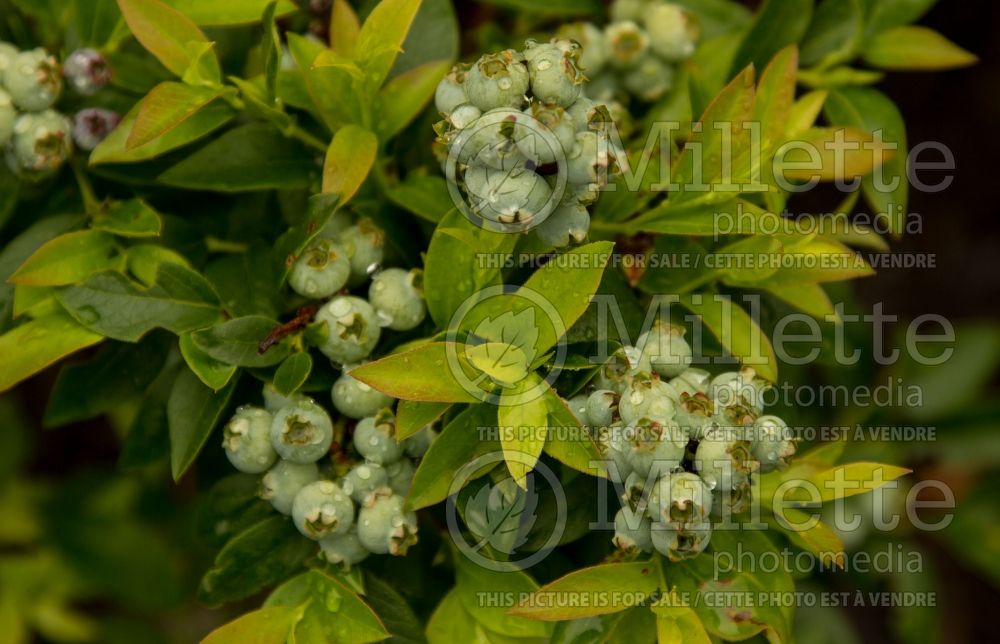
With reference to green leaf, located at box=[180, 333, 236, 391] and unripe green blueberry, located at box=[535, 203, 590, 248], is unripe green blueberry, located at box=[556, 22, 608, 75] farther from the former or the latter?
green leaf, located at box=[180, 333, 236, 391]

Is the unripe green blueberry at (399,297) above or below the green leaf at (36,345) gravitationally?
above

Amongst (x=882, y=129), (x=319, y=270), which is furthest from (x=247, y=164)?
(x=882, y=129)

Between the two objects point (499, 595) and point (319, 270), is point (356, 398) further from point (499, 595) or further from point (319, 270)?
point (499, 595)

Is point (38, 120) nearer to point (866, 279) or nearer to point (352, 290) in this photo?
point (352, 290)

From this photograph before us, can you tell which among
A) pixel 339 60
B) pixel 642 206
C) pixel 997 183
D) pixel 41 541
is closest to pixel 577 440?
pixel 642 206

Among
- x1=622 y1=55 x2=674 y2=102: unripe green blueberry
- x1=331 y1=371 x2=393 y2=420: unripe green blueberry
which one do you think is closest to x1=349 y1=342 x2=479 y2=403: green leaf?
x1=331 y1=371 x2=393 y2=420: unripe green blueberry

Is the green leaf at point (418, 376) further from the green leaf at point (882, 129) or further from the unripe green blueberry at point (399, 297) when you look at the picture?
the green leaf at point (882, 129)

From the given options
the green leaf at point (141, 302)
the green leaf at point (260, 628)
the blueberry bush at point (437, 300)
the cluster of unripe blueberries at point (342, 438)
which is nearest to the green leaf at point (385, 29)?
the blueberry bush at point (437, 300)
